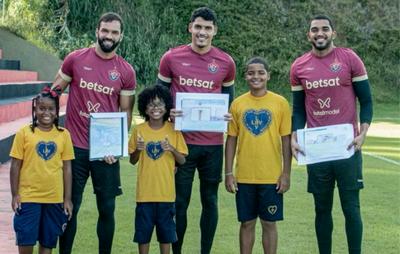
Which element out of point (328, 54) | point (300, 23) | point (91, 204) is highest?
point (300, 23)

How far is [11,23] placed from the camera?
2208cm

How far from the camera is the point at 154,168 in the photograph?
6.12 m

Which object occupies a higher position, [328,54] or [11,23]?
[11,23]

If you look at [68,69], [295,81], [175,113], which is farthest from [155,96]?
[295,81]

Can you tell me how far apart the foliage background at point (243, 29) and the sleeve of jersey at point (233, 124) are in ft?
59.1

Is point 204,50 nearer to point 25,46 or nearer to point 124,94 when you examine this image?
point 124,94

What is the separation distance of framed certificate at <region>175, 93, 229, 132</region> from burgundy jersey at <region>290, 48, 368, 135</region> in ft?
2.15

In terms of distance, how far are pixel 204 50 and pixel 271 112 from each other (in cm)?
75

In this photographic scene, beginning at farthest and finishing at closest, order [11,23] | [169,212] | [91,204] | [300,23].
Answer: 1. [300,23]
2. [11,23]
3. [91,204]
4. [169,212]

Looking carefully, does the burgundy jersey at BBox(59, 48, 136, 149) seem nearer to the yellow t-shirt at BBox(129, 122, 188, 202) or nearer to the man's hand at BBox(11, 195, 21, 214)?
the yellow t-shirt at BBox(129, 122, 188, 202)

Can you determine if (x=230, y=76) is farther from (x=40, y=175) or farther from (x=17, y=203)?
(x=17, y=203)

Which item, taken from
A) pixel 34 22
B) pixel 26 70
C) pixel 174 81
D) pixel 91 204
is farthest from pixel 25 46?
pixel 174 81

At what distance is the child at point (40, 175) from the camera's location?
570 cm

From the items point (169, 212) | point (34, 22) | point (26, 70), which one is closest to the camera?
point (169, 212)
